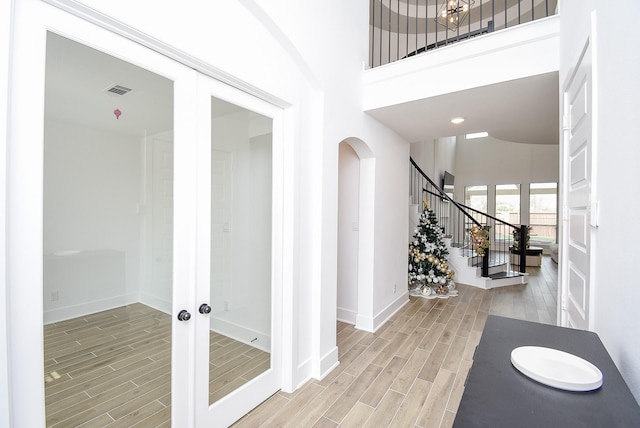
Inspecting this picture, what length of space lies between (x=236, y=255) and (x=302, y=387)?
51.1 inches

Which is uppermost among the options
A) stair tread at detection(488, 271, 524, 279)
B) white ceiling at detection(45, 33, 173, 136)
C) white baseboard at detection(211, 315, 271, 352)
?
white ceiling at detection(45, 33, 173, 136)

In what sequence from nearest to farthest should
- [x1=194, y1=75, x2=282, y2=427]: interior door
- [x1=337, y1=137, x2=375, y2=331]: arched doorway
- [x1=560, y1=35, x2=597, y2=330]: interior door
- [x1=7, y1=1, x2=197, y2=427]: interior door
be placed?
[x1=7, y1=1, x2=197, y2=427]: interior door → [x1=560, y1=35, x2=597, y2=330]: interior door → [x1=194, y1=75, x2=282, y2=427]: interior door → [x1=337, y1=137, x2=375, y2=331]: arched doorway

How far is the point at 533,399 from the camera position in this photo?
80 centimetres

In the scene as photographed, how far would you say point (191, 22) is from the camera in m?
1.60

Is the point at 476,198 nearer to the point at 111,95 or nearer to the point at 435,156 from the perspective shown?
the point at 435,156

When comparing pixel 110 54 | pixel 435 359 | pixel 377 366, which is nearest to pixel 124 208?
pixel 110 54

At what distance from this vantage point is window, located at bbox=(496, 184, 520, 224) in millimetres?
10406

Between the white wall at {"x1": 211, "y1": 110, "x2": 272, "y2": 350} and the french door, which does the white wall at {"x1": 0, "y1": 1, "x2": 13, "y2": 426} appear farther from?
the white wall at {"x1": 211, "y1": 110, "x2": 272, "y2": 350}

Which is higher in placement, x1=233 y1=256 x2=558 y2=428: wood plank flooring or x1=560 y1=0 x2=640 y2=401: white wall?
x1=560 y1=0 x2=640 y2=401: white wall

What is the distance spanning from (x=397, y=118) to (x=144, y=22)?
2.82 metres

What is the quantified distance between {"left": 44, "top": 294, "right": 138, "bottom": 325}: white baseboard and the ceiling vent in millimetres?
1017

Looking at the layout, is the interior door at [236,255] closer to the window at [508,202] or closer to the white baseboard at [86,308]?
the white baseboard at [86,308]

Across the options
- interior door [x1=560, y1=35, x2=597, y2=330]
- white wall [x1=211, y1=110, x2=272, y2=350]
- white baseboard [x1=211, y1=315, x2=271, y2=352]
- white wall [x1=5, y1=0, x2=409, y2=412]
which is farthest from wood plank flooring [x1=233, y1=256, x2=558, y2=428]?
interior door [x1=560, y1=35, x2=597, y2=330]

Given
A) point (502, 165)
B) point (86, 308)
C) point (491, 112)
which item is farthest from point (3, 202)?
point (502, 165)
